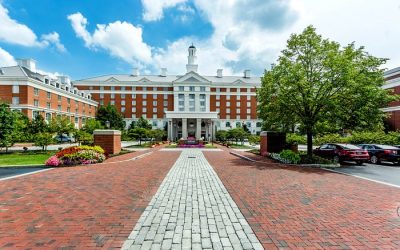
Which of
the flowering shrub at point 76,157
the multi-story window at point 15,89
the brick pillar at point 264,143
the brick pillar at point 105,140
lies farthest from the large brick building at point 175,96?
the flowering shrub at point 76,157

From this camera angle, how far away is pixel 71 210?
5.80 metres

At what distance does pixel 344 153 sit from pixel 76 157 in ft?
58.7

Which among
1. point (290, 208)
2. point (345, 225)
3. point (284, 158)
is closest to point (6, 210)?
point (290, 208)

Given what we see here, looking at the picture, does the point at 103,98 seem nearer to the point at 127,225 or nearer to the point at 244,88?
the point at 244,88

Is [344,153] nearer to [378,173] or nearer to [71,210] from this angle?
[378,173]

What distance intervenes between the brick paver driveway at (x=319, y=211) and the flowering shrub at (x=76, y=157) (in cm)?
924

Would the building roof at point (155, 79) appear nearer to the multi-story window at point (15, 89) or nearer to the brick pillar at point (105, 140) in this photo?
the multi-story window at point (15, 89)

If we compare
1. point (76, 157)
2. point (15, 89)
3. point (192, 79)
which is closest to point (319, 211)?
point (76, 157)

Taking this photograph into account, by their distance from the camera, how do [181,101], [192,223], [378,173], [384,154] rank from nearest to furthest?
[192,223], [378,173], [384,154], [181,101]

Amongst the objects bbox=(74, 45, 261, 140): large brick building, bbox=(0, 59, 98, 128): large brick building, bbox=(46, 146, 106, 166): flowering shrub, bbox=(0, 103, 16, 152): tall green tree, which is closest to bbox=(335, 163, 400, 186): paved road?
bbox=(46, 146, 106, 166): flowering shrub

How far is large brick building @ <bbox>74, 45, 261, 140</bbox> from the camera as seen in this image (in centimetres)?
7556

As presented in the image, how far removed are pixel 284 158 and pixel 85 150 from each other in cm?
1339

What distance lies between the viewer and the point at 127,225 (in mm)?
4934

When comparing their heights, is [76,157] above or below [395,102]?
below
